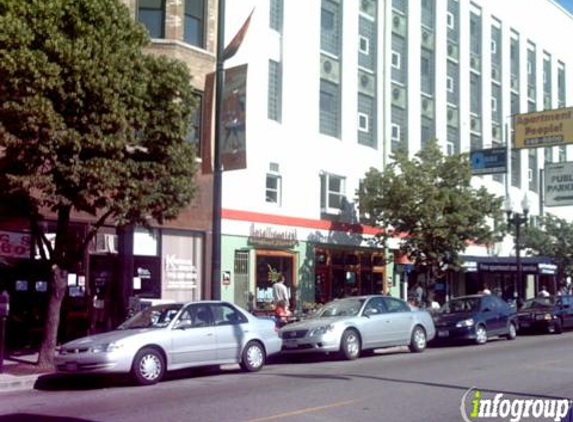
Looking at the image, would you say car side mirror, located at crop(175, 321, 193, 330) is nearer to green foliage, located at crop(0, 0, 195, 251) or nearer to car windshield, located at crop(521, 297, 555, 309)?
green foliage, located at crop(0, 0, 195, 251)

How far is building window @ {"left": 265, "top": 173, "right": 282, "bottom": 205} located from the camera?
25.2 meters

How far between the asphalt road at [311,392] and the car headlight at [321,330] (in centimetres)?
64

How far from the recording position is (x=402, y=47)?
106 feet

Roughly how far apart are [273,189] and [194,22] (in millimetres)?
5992

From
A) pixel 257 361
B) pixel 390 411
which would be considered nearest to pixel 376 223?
pixel 257 361

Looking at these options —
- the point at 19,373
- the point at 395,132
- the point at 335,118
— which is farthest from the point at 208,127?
the point at 395,132

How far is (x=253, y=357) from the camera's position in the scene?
14938mm

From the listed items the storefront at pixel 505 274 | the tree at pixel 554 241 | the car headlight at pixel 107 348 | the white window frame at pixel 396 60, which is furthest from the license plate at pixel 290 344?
the tree at pixel 554 241

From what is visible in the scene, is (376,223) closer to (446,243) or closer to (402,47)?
(446,243)

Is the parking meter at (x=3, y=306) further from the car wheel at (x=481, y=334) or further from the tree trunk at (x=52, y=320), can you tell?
the car wheel at (x=481, y=334)

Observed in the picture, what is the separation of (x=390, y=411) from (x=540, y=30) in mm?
37600

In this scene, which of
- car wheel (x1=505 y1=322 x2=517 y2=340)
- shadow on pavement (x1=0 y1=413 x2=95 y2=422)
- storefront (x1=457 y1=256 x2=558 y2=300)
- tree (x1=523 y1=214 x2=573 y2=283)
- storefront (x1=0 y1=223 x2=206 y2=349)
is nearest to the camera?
shadow on pavement (x1=0 y1=413 x2=95 y2=422)

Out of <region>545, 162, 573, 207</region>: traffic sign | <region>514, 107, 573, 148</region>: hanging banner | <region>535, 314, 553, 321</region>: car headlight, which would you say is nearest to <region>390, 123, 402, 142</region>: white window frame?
<region>545, 162, 573, 207</region>: traffic sign

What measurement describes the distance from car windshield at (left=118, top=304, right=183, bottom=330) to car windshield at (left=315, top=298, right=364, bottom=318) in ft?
16.0
